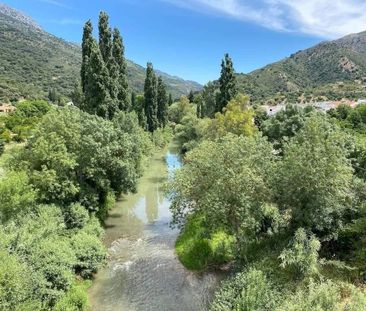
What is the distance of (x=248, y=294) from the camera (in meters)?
15.7

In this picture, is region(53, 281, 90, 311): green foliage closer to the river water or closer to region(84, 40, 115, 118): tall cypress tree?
the river water

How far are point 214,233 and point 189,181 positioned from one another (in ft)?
17.6

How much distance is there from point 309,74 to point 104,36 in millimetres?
155367

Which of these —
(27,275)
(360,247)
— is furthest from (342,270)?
(27,275)

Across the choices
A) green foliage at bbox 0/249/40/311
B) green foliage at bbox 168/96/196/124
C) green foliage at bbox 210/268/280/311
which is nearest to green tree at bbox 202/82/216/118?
green foliage at bbox 168/96/196/124

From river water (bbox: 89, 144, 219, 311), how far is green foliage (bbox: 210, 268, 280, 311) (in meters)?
2.64

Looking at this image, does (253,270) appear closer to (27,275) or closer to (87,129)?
(27,275)

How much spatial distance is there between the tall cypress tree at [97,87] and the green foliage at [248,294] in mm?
21901

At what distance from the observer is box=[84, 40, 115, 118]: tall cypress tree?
3400cm

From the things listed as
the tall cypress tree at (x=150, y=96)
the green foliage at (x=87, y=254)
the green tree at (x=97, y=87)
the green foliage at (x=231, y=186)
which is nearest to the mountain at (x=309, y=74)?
the tall cypress tree at (x=150, y=96)

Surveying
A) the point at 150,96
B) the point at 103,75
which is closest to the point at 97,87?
the point at 103,75

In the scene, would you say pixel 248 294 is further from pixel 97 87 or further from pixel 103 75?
pixel 103 75

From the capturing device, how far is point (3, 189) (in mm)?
20422

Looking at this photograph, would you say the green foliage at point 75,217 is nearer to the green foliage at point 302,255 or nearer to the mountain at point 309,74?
the green foliage at point 302,255
